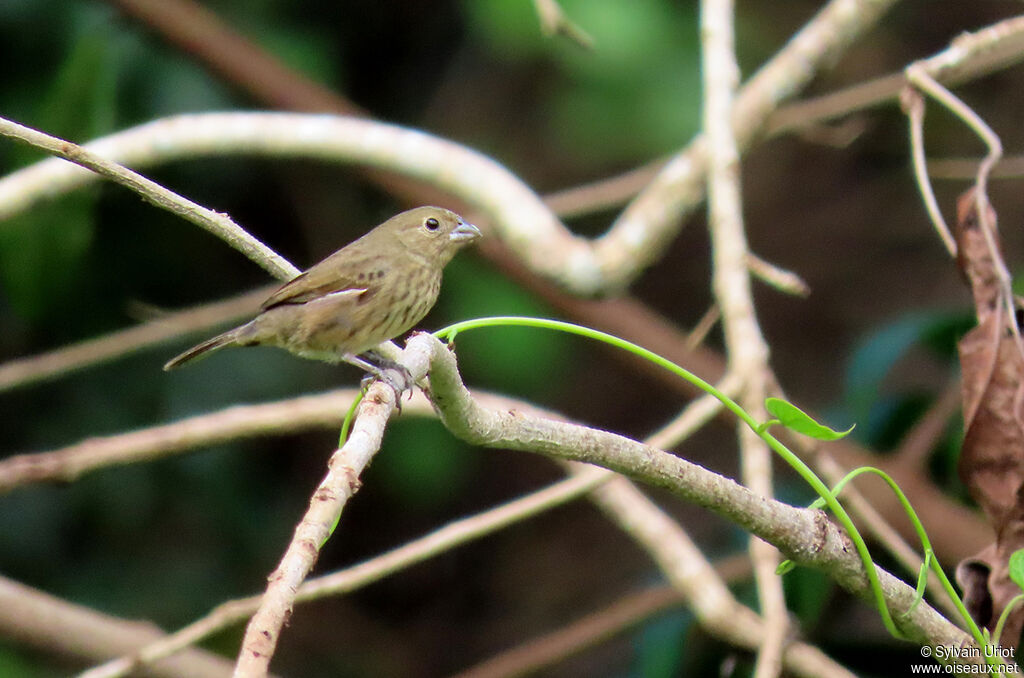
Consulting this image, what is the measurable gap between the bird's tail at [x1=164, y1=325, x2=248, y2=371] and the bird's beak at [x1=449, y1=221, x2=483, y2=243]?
65 cm

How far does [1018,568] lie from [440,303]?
4132mm

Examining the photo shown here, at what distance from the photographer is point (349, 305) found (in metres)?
2.93

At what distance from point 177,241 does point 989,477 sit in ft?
14.1

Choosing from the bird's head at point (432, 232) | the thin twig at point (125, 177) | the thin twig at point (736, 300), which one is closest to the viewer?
the thin twig at point (125, 177)

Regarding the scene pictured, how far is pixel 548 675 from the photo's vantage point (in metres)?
6.84

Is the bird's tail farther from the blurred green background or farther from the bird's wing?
the blurred green background

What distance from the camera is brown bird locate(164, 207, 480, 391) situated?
2891mm

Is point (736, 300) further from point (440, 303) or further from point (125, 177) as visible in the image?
point (440, 303)

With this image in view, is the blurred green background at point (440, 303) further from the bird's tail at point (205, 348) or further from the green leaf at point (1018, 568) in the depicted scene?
the green leaf at point (1018, 568)

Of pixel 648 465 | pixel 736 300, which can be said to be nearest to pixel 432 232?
pixel 736 300

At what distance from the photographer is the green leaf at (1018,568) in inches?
71.4

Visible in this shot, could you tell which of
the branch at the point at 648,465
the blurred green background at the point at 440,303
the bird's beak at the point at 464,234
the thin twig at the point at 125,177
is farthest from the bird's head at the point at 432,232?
the branch at the point at 648,465

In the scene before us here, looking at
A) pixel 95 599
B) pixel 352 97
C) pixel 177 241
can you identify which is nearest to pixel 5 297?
pixel 177 241

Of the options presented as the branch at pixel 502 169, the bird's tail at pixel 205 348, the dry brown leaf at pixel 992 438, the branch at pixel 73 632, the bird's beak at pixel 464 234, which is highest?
the branch at pixel 502 169
